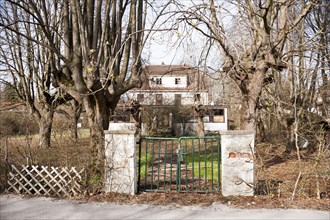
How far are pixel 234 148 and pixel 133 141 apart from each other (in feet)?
6.63

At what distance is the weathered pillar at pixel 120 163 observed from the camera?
5.51 meters

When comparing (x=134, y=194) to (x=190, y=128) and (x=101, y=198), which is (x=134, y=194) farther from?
(x=190, y=128)

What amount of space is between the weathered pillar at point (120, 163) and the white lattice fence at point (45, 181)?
2.03 feet

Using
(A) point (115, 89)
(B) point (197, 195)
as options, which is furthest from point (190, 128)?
(B) point (197, 195)

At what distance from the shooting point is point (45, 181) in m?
5.60

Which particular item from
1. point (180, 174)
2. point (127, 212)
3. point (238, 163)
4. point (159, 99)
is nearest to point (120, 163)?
point (127, 212)

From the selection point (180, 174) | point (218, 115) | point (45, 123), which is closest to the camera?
point (180, 174)

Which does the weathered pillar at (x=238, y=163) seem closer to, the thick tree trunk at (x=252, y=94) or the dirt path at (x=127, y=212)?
the dirt path at (x=127, y=212)

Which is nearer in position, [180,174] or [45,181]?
[45,181]

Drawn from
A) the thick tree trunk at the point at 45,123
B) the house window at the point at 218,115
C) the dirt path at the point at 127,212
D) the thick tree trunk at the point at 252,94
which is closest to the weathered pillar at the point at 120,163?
the dirt path at the point at 127,212

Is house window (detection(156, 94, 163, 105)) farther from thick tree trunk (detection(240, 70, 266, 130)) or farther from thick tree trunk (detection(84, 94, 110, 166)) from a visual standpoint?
thick tree trunk (detection(84, 94, 110, 166))

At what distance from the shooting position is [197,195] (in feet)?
18.1

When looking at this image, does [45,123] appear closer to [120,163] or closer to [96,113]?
[96,113]

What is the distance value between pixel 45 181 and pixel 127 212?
6.76 feet
